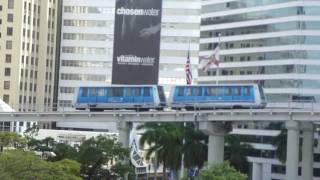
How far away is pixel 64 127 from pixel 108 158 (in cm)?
7565

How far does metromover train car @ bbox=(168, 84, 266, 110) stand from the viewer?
87562mm

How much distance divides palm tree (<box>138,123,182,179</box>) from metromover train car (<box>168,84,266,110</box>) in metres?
5.13

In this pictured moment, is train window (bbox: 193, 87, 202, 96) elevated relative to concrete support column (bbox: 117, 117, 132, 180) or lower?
elevated

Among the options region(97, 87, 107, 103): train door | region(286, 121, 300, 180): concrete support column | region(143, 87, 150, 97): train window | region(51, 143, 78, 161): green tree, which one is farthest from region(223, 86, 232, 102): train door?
region(51, 143, 78, 161): green tree

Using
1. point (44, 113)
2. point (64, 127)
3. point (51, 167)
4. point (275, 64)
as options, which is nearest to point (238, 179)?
point (51, 167)

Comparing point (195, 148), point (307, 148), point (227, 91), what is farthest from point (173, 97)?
point (307, 148)

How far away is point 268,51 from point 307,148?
32.9 meters

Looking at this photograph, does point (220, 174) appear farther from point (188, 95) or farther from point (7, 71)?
point (7, 71)

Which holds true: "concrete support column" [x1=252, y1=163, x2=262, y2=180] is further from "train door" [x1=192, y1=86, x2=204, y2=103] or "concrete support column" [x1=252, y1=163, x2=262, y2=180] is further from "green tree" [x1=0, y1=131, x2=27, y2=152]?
"green tree" [x1=0, y1=131, x2=27, y2=152]

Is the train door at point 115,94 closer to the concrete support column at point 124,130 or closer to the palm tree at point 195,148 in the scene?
the concrete support column at point 124,130

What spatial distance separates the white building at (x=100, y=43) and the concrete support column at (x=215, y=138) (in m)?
55.7

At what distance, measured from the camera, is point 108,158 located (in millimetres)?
77312

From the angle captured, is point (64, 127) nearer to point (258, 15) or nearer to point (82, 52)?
point (82, 52)

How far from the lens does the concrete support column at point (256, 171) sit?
117812 millimetres
